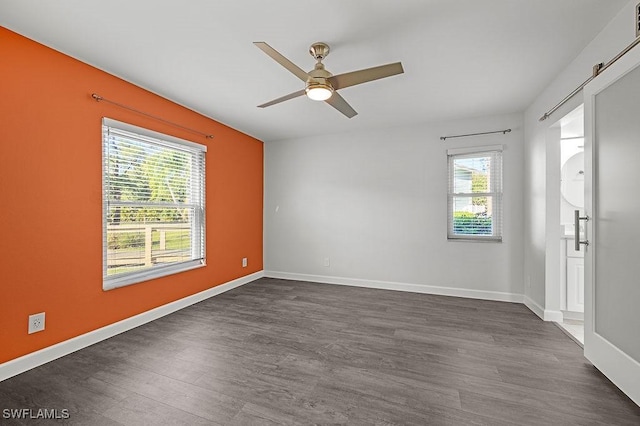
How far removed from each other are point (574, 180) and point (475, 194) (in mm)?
1077

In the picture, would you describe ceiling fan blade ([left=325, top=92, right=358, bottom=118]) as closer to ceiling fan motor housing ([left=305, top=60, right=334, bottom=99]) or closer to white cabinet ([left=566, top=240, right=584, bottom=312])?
ceiling fan motor housing ([left=305, top=60, right=334, bottom=99])

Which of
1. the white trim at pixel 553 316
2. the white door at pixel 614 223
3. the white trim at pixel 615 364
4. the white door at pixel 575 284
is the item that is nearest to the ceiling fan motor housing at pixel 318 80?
the white door at pixel 614 223

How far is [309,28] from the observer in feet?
6.82

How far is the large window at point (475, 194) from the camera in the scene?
395cm

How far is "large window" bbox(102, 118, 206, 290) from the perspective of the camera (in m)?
2.84

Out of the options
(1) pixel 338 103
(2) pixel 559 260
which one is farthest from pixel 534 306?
(1) pixel 338 103

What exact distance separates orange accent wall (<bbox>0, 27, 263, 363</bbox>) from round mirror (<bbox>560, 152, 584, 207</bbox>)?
4.92 metres

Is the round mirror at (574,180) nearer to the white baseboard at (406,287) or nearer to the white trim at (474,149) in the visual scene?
the white trim at (474,149)

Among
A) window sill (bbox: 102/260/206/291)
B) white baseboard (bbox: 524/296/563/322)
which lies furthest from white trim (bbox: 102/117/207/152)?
white baseboard (bbox: 524/296/563/322)

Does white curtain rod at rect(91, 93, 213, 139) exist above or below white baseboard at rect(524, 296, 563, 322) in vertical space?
above

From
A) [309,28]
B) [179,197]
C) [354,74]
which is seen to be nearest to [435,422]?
[354,74]

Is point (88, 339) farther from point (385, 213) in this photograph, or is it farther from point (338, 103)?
point (385, 213)

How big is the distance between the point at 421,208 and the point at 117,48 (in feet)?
12.9

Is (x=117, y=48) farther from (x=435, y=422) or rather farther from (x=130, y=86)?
(x=435, y=422)
